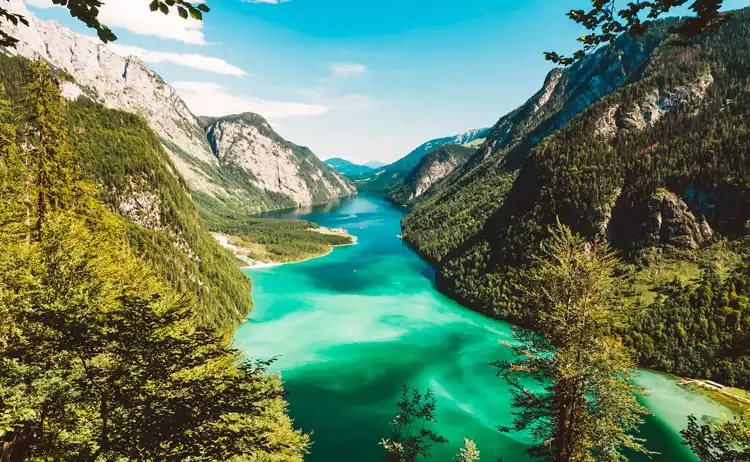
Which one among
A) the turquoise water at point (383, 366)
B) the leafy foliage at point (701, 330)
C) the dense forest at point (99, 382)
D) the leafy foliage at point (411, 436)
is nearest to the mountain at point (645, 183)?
the leafy foliage at point (701, 330)

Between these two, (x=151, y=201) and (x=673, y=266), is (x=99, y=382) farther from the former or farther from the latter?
(x=673, y=266)

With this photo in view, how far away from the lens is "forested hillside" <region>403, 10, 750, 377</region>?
87250 mm

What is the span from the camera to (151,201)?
91.8m

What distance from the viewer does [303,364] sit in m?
71.8

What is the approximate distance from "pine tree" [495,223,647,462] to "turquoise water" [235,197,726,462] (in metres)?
32.9

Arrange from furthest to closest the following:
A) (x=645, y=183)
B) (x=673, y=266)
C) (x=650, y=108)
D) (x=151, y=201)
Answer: (x=650, y=108) < (x=645, y=183) < (x=151, y=201) < (x=673, y=266)

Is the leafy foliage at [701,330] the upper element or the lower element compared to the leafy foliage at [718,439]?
lower

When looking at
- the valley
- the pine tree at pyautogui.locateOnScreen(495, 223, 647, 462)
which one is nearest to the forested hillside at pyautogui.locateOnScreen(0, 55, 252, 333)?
the valley

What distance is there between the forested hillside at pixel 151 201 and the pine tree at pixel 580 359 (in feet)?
228

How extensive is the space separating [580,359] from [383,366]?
58.2 metres

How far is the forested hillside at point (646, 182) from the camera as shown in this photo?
8725 centimetres

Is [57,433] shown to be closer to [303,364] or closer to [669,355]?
[303,364]

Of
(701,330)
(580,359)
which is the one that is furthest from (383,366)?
(701,330)

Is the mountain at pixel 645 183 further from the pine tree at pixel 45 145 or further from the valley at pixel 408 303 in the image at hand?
the pine tree at pixel 45 145
